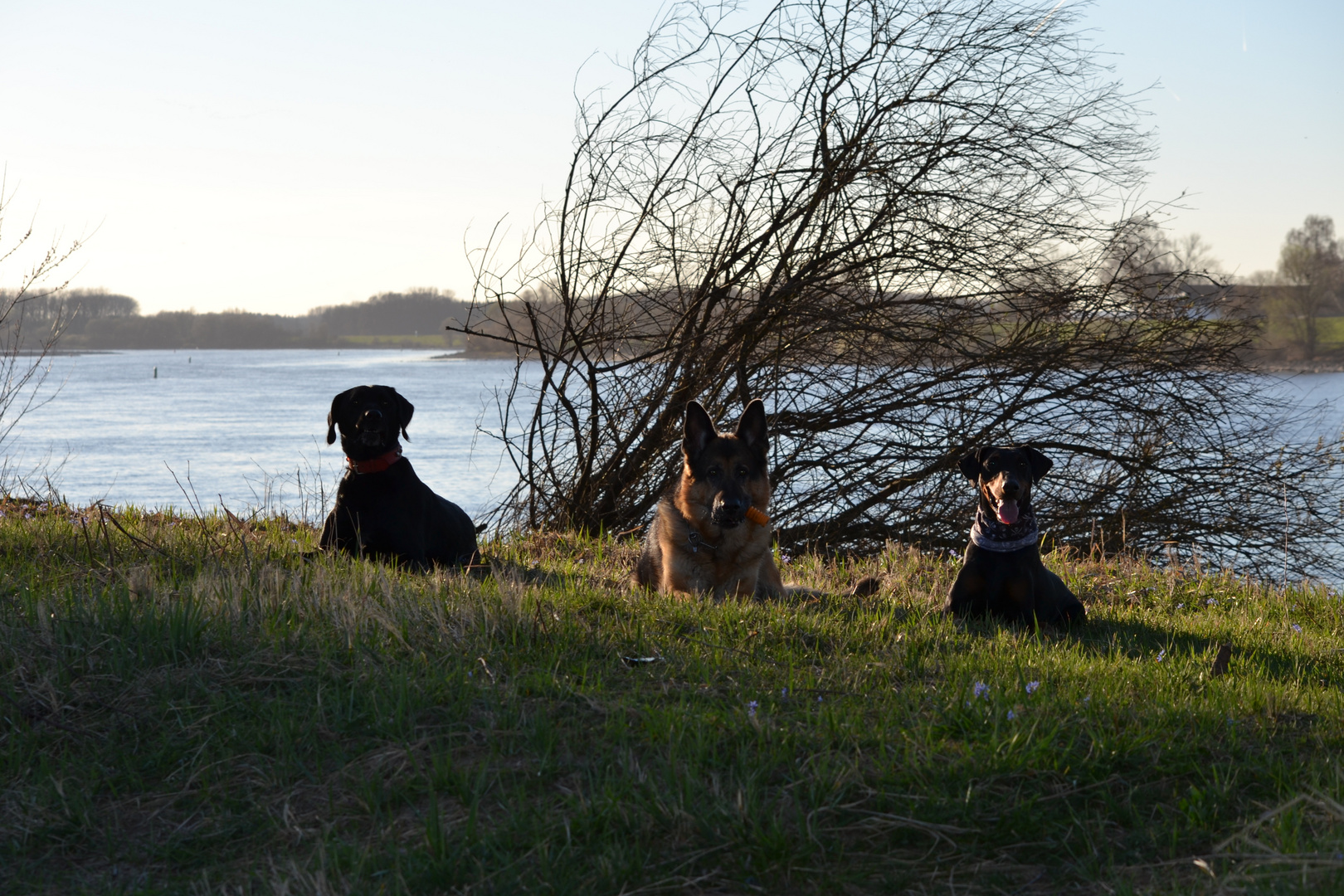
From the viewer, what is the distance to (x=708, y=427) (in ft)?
23.5

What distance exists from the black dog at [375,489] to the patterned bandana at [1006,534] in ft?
12.4

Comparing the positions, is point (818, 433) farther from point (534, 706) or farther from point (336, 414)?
point (534, 706)

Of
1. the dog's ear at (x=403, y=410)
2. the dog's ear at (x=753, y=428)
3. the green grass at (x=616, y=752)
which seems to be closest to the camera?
the green grass at (x=616, y=752)

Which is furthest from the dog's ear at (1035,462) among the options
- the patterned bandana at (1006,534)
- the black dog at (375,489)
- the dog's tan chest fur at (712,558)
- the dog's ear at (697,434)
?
the black dog at (375,489)

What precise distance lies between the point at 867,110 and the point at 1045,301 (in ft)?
9.94

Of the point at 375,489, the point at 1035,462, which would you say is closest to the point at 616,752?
the point at 1035,462

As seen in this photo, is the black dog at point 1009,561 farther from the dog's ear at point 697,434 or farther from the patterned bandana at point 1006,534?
A: the dog's ear at point 697,434

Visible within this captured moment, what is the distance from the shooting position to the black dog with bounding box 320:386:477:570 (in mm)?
7246

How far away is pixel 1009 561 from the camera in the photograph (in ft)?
20.4

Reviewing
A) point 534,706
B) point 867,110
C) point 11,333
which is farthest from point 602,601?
point 11,333

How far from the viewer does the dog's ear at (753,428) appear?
7.12m

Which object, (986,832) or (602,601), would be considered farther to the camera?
(602,601)

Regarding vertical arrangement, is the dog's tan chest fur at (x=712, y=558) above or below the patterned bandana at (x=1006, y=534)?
below

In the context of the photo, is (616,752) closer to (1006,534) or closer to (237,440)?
(1006,534)
